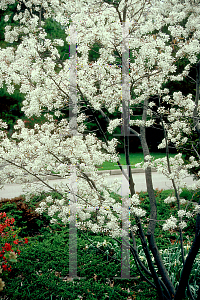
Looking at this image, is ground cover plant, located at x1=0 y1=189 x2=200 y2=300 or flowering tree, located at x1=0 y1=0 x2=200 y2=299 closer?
flowering tree, located at x1=0 y1=0 x2=200 y2=299

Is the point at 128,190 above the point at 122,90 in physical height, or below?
below

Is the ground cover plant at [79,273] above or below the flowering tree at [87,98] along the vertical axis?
below

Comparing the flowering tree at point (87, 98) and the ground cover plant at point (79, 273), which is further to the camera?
the ground cover plant at point (79, 273)

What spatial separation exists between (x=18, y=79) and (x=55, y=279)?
96.2 inches

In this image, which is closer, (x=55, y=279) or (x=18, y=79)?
(x=18, y=79)

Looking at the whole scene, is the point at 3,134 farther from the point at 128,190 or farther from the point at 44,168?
the point at 128,190

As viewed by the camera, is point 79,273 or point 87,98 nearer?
point 87,98

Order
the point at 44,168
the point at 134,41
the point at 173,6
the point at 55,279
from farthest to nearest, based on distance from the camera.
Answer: the point at 173,6 < the point at 55,279 < the point at 44,168 < the point at 134,41

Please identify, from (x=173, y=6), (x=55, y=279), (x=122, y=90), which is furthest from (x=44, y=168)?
(x=173, y=6)

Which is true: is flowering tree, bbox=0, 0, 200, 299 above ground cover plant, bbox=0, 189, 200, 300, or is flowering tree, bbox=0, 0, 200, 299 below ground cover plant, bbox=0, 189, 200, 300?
above

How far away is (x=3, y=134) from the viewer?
9.18 feet

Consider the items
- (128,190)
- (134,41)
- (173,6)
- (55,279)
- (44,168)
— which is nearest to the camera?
(134,41)

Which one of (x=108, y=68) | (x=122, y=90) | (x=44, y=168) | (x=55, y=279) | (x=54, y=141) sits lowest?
(x=55, y=279)

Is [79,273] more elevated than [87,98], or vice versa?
[87,98]
